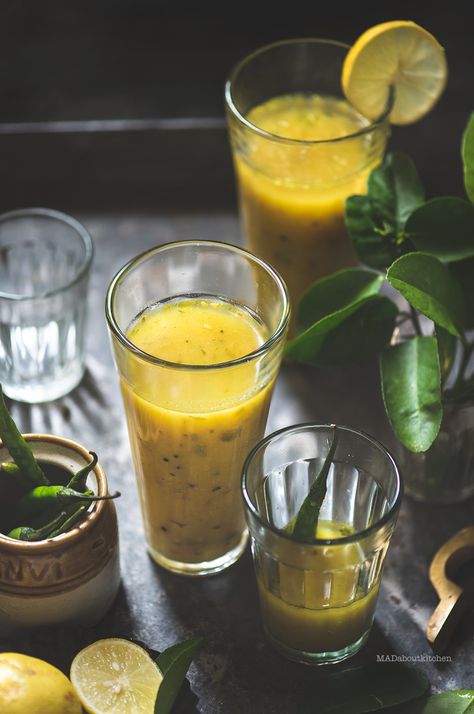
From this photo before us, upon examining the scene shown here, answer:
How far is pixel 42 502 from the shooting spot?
3.43 feet

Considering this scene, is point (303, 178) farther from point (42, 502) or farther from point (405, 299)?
point (42, 502)

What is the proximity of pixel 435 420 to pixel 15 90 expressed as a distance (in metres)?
1.14

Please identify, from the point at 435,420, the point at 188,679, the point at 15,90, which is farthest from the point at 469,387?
the point at 15,90

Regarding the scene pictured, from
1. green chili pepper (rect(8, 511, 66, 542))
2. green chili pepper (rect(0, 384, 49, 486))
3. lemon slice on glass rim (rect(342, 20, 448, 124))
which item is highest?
lemon slice on glass rim (rect(342, 20, 448, 124))

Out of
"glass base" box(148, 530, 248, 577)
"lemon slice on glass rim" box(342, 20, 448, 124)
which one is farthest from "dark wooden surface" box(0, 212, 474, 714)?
"lemon slice on glass rim" box(342, 20, 448, 124)

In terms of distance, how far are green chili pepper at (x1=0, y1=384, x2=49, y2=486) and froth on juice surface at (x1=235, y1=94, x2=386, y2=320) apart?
17.2 inches

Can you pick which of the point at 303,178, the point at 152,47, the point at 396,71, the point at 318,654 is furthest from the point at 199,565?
the point at 152,47

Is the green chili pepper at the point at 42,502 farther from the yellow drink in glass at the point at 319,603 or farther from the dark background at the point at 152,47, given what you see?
the dark background at the point at 152,47

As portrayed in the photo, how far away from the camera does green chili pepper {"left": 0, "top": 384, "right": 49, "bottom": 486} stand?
3.40 ft

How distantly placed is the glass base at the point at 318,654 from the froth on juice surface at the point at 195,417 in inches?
5.3

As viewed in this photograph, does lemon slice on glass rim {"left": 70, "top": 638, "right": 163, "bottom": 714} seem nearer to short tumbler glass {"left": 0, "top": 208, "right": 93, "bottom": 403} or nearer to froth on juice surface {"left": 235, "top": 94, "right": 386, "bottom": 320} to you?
short tumbler glass {"left": 0, "top": 208, "right": 93, "bottom": 403}

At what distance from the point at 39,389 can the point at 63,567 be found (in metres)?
0.37

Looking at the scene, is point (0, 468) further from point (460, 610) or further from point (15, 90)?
point (15, 90)

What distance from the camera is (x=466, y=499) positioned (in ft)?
4.11
